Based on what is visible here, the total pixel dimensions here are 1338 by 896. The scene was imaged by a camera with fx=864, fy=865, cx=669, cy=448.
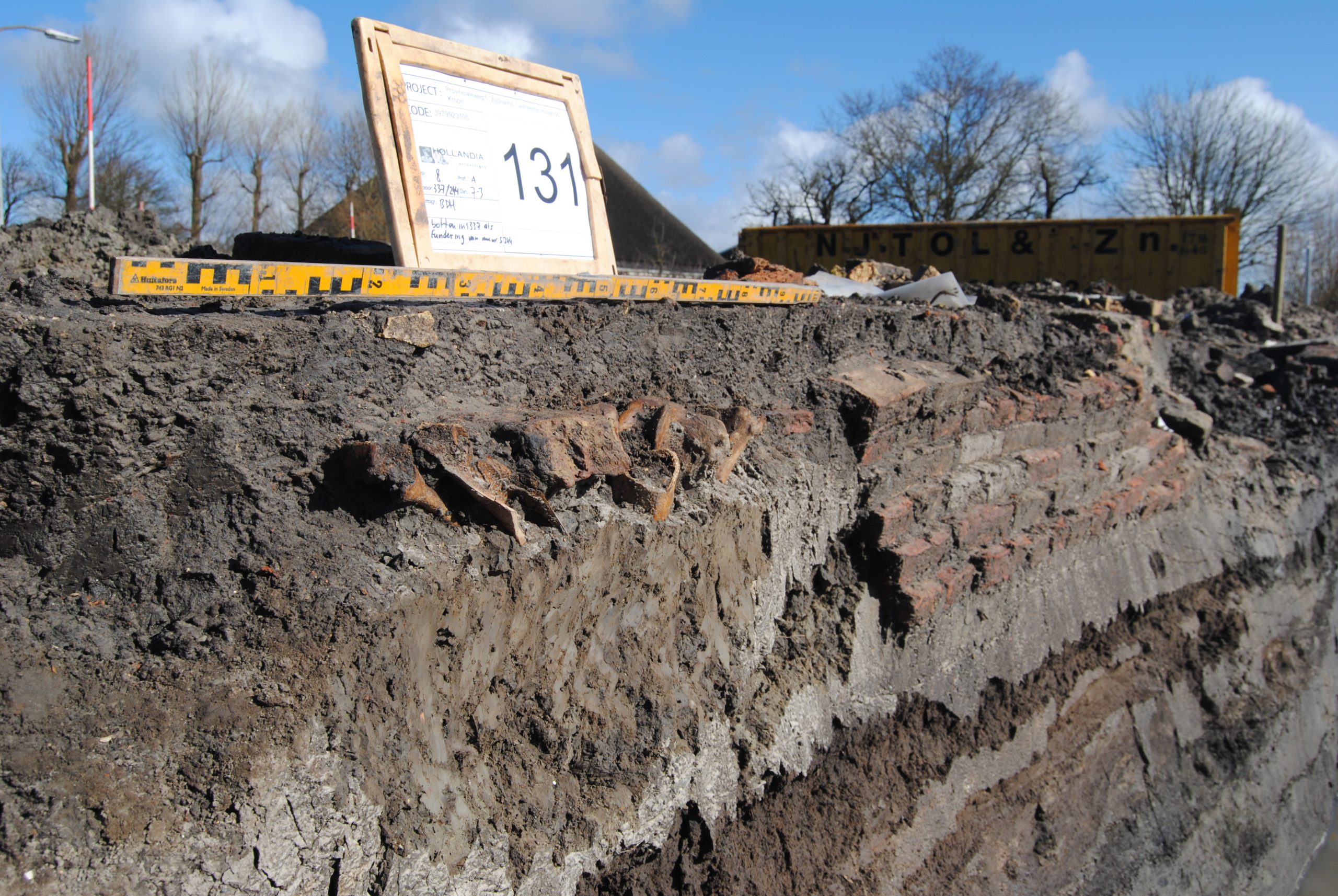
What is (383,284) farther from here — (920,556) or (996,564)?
(996,564)

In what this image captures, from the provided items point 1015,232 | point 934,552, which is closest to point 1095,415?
point 934,552

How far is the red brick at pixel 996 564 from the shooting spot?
3.65m

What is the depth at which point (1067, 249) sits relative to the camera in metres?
13.0

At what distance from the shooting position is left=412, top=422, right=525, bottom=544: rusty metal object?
2053 mm

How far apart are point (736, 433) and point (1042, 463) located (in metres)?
2.19

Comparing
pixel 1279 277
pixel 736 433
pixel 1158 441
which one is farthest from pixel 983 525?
pixel 1279 277

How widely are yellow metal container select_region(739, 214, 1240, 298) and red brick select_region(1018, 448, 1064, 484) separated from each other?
26.2 ft

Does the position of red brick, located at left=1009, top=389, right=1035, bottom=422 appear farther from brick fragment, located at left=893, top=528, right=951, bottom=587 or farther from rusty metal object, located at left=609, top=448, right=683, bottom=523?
rusty metal object, located at left=609, top=448, right=683, bottom=523

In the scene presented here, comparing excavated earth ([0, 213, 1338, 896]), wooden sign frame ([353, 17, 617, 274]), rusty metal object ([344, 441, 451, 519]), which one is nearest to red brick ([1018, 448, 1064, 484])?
excavated earth ([0, 213, 1338, 896])

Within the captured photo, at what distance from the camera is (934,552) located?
135 inches

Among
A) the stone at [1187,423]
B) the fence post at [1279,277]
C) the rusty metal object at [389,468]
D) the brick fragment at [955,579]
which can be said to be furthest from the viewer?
the fence post at [1279,277]

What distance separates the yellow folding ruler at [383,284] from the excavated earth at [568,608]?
0.08m

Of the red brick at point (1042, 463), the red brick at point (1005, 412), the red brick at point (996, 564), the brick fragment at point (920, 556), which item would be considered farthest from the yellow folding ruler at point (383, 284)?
the red brick at point (1042, 463)

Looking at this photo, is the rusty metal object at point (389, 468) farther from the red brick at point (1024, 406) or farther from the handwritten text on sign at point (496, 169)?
the red brick at point (1024, 406)
